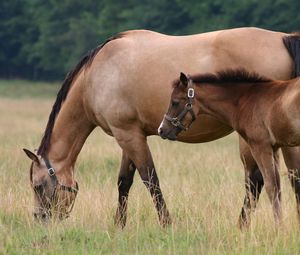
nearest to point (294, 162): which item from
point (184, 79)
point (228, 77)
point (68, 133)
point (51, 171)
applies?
point (228, 77)

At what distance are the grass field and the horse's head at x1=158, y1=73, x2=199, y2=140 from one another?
2.63 ft

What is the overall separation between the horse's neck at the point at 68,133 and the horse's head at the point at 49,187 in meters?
0.10

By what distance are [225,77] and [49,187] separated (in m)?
2.29

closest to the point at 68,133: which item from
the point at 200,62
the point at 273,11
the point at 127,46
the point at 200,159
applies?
the point at 127,46

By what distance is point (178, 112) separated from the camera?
7.54 metres

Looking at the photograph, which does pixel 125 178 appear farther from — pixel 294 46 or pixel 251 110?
pixel 294 46

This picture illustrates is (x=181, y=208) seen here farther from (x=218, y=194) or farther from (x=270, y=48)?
(x=270, y=48)

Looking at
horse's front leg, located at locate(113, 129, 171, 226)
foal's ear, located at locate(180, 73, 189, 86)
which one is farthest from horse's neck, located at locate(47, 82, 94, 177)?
foal's ear, located at locate(180, 73, 189, 86)

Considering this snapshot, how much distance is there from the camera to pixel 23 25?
61500 mm

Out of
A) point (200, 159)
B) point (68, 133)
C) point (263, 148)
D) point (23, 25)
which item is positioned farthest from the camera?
point (23, 25)

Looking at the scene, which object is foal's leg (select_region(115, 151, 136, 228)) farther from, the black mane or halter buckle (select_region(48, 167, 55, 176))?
the black mane

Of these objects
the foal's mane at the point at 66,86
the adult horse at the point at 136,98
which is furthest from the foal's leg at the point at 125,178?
the foal's mane at the point at 66,86

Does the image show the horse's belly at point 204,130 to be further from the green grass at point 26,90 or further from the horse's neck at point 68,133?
the green grass at point 26,90

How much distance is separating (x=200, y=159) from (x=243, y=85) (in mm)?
5336
